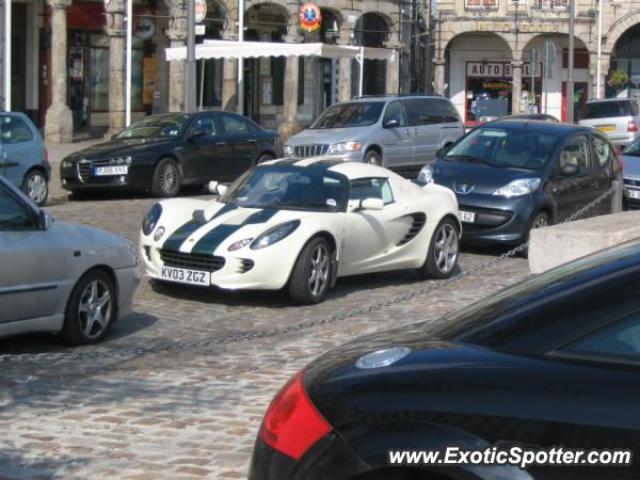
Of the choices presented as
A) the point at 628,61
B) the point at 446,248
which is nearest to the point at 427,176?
the point at 446,248

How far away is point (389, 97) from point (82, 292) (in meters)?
16.1

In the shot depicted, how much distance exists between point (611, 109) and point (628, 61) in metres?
19.6

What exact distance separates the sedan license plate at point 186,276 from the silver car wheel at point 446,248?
3.05 metres

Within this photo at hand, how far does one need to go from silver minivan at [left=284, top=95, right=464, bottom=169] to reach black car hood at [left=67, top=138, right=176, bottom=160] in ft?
11.1

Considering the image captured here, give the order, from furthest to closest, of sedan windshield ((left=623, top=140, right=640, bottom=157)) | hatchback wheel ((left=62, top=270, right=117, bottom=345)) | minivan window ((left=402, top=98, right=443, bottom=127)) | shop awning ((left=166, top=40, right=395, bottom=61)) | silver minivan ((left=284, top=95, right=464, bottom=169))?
shop awning ((left=166, top=40, right=395, bottom=61)) → minivan window ((left=402, top=98, right=443, bottom=127)) → silver minivan ((left=284, top=95, right=464, bottom=169)) → sedan windshield ((left=623, top=140, right=640, bottom=157)) → hatchback wheel ((left=62, top=270, right=117, bottom=345))

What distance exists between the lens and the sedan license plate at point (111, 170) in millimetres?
20016

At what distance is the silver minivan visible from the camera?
76.0ft

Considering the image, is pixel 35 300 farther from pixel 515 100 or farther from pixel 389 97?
pixel 515 100

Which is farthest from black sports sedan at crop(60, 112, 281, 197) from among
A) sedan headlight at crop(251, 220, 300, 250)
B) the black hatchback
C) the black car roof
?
sedan headlight at crop(251, 220, 300, 250)

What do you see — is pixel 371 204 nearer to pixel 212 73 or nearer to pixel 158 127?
→ pixel 158 127

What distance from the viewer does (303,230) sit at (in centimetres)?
1109

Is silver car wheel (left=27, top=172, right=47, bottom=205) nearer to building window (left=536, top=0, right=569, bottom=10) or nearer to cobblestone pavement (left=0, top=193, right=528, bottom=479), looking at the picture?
cobblestone pavement (left=0, top=193, right=528, bottom=479)

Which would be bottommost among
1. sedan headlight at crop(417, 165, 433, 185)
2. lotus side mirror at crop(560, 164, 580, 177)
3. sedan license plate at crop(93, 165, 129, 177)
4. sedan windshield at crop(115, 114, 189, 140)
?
sedan license plate at crop(93, 165, 129, 177)

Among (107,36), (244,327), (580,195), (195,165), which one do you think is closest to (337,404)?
(244,327)
